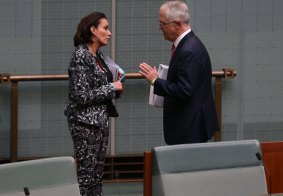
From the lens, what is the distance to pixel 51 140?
833cm

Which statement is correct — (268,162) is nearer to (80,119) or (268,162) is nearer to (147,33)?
(80,119)

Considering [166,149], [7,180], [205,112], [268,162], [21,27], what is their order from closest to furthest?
1. [7,180]
2. [166,149]
3. [268,162]
4. [205,112]
5. [21,27]

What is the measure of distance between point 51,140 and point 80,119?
7.58ft

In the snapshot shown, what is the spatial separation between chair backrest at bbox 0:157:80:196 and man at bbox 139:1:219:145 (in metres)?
1.67

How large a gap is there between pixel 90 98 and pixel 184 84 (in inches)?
28.2

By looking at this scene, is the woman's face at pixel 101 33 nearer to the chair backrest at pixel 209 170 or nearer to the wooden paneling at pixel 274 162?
the wooden paneling at pixel 274 162

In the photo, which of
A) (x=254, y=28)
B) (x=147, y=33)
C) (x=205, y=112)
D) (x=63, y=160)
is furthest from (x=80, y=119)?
(x=254, y=28)

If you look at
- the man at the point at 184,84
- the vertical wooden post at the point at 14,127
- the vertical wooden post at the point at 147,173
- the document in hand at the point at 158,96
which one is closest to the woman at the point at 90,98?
the document in hand at the point at 158,96

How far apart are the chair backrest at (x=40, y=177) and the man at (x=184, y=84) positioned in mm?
1671

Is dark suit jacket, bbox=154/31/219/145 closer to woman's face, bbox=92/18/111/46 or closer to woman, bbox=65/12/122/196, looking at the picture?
woman, bbox=65/12/122/196

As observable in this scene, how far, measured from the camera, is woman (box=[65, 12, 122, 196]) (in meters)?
5.99

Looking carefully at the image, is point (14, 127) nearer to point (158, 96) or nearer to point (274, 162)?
point (158, 96)

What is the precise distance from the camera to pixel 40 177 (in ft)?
13.4

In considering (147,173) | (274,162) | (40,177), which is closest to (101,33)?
(274,162)
